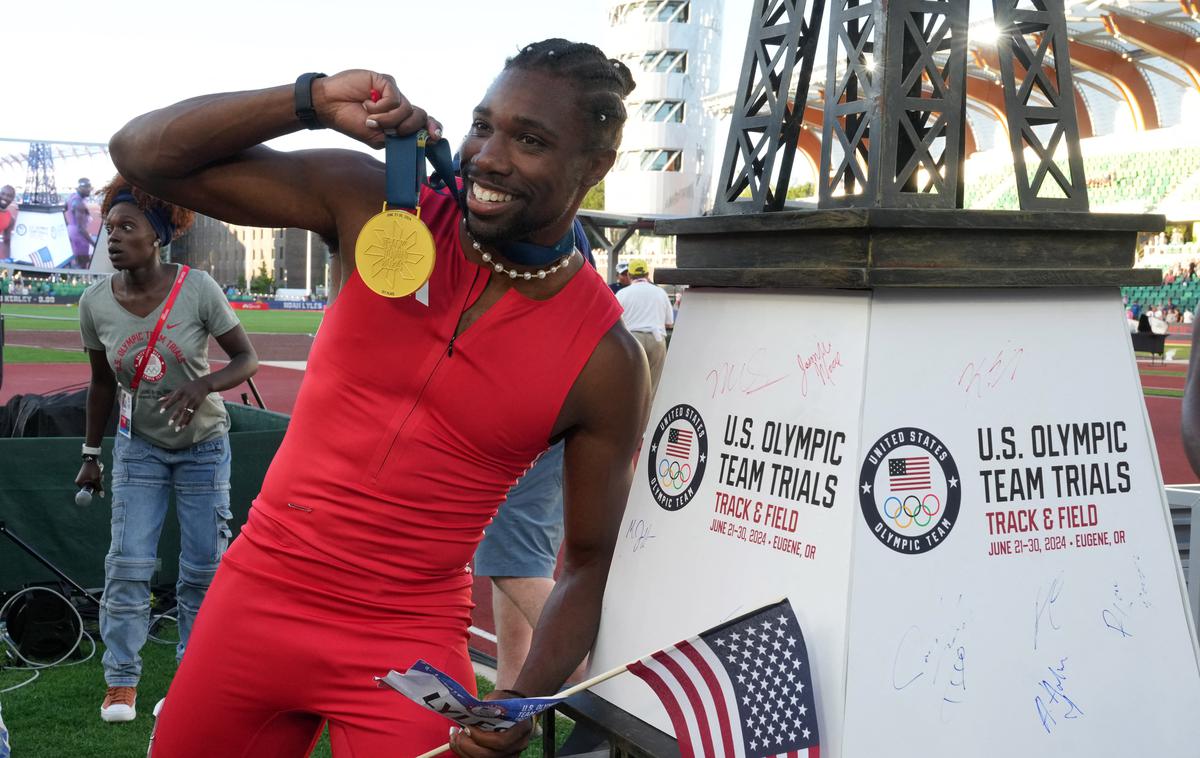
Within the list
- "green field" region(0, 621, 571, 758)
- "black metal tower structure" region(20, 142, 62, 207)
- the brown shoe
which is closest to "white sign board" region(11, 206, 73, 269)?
"black metal tower structure" region(20, 142, 62, 207)

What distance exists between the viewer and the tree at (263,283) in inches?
4345

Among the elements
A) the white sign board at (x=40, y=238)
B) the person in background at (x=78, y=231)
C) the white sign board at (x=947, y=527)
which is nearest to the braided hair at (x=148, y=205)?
the white sign board at (x=947, y=527)

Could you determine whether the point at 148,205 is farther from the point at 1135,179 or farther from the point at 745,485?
the point at 1135,179

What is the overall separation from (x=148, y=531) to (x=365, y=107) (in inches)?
144

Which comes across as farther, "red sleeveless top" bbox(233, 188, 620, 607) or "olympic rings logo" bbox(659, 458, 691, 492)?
"olympic rings logo" bbox(659, 458, 691, 492)

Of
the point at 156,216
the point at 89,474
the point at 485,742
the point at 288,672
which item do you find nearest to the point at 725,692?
the point at 485,742

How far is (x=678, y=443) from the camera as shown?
2410mm

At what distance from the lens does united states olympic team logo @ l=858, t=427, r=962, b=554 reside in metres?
1.95

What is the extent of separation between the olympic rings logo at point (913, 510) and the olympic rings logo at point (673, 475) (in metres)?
A: 0.50

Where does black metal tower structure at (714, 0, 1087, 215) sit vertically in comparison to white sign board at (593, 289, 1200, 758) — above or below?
above

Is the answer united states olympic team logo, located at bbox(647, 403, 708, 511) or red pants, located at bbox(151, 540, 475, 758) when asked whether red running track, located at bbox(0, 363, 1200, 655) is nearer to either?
united states olympic team logo, located at bbox(647, 403, 708, 511)

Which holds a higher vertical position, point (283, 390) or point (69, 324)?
point (69, 324)
